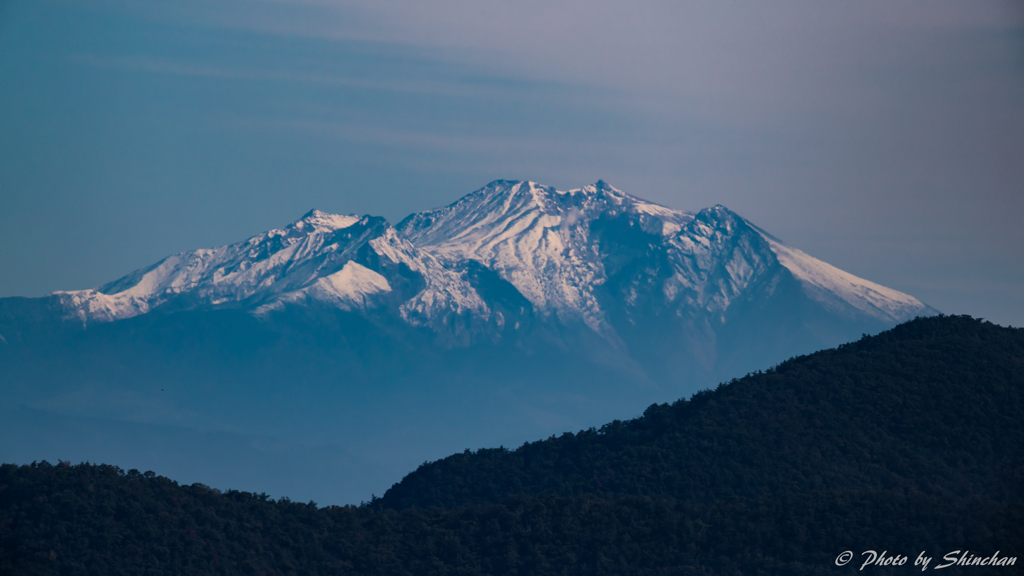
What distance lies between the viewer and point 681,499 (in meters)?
77.4

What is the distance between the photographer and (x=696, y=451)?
82.7 meters

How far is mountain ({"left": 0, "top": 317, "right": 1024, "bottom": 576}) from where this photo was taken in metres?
60.3

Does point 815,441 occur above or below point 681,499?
above

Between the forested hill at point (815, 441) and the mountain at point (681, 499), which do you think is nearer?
the mountain at point (681, 499)

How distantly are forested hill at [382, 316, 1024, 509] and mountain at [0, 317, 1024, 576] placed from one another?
0.17 metres

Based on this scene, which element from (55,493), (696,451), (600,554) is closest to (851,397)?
(696,451)

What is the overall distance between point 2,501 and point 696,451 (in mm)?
47221

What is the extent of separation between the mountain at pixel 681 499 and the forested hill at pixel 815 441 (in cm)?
17

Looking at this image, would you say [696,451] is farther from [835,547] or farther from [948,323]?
[948,323]

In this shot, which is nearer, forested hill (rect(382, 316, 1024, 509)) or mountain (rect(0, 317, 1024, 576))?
mountain (rect(0, 317, 1024, 576))

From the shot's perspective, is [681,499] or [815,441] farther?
[815,441]

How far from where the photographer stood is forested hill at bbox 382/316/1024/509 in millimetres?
78125

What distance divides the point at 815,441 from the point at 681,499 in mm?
12225

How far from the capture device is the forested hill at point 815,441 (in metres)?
78.1
